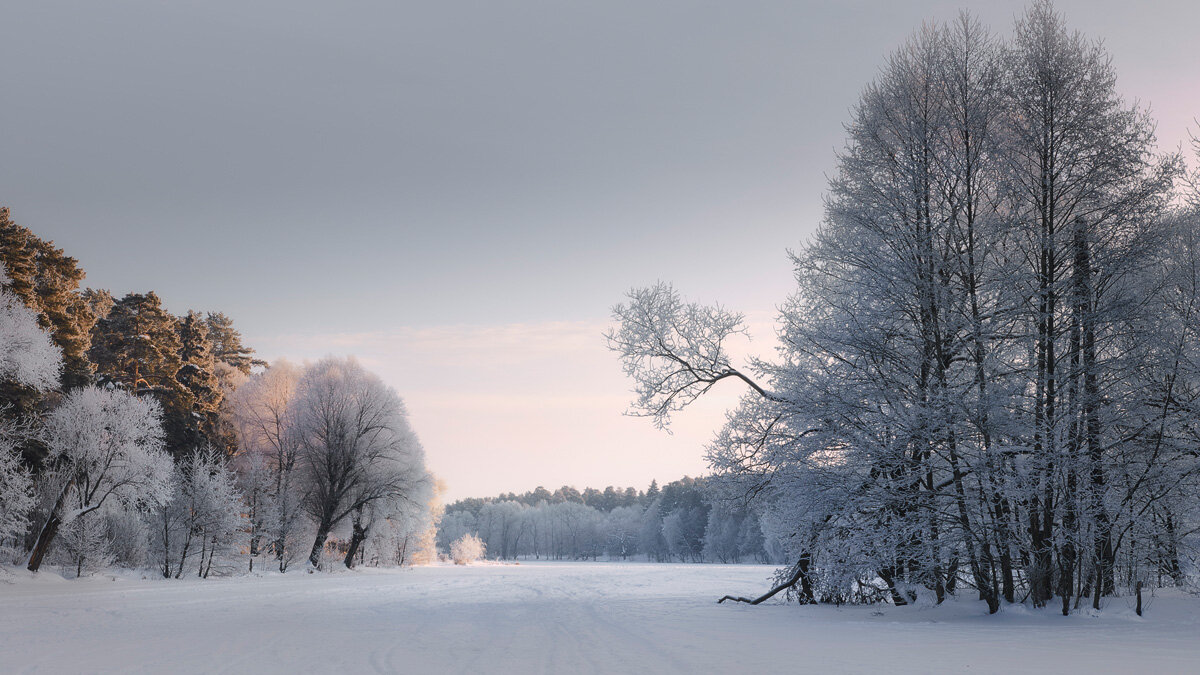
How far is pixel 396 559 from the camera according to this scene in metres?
50.9

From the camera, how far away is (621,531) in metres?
149

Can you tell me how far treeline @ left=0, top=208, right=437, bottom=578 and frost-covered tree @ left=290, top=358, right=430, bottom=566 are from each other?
0.09 m

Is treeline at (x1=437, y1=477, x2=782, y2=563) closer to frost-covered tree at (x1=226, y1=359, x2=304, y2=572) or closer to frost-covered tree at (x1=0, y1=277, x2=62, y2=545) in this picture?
frost-covered tree at (x1=226, y1=359, x2=304, y2=572)

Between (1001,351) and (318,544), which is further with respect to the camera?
(318,544)

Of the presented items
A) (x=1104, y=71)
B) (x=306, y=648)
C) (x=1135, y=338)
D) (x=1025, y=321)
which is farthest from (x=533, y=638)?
A: (x=1104, y=71)

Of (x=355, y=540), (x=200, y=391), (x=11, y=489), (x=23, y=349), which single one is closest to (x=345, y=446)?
(x=355, y=540)

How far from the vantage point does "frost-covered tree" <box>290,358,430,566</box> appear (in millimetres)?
40375

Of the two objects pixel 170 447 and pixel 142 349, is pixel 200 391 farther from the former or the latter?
pixel 170 447

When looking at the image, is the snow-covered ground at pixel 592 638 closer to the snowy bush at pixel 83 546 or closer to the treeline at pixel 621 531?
the snowy bush at pixel 83 546

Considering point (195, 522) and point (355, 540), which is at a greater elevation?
point (195, 522)

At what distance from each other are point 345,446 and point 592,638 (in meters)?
33.7

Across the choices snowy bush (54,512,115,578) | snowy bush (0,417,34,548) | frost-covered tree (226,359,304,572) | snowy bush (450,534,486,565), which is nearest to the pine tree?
frost-covered tree (226,359,304,572)

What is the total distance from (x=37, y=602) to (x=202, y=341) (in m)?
31.0

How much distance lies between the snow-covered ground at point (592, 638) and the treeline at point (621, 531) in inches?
3180
